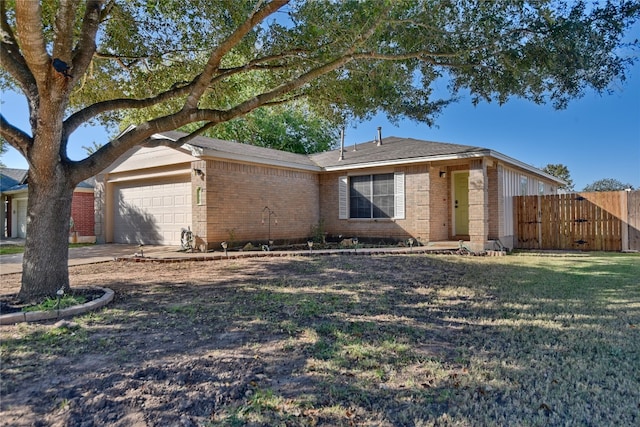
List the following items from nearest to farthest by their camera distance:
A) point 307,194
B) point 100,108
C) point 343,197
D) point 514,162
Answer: point 100,108
point 514,162
point 343,197
point 307,194

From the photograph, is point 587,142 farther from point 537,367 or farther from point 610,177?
point 537,367

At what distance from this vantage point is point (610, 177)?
30.4 meters

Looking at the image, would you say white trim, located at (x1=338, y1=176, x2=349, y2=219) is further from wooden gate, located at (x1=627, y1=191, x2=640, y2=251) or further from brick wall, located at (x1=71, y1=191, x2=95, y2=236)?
brick wall, located at (x1=71, y1=191, x2=95, y2=236)

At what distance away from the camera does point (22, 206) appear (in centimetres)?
2036

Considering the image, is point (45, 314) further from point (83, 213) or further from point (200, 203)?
point (83, 213)

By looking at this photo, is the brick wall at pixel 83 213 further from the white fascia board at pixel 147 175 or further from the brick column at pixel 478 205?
the brick column at pixel 478 205

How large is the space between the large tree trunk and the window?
10082 mm

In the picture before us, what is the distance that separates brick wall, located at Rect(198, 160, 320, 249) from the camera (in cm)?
1103

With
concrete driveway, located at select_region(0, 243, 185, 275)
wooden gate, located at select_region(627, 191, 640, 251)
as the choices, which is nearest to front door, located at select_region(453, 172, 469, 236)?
wooden gate, located at select_region(627, 191, 640, 251)

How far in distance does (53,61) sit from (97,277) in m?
4.14

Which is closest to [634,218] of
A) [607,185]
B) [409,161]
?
[409,161]

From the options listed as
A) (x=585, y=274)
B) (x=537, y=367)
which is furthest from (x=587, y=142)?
(x=537, y=367)

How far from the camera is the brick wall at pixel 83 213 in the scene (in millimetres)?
17391

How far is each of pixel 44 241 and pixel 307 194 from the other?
10034 millimetres
